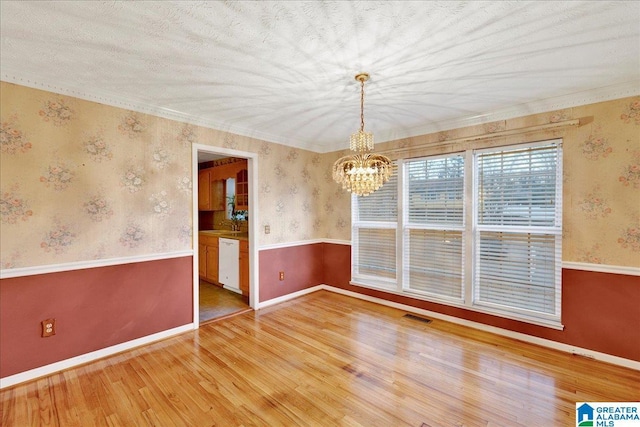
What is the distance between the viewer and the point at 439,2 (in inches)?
57.2

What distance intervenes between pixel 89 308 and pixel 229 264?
2099 mm

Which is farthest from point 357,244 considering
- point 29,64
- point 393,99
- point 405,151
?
point 29,64

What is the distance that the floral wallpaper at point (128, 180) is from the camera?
2.23 meters

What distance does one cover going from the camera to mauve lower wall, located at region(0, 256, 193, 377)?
7.25 ft

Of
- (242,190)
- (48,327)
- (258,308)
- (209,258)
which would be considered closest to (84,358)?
(48,327)

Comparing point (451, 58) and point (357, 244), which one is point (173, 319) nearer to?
point (357, 244)

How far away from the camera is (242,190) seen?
16.8ft

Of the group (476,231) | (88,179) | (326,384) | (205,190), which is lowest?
(326,384)

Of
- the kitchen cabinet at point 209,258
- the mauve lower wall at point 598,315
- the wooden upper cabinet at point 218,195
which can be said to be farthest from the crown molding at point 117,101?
the mauve lower wall at point 598,315

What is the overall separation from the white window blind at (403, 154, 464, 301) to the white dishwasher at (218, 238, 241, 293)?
250 centimetres

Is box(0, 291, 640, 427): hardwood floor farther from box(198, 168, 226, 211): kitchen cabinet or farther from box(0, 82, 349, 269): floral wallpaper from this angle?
box(198, 168, 226, 211): kitchen cabinet

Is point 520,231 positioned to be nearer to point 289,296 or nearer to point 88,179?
point 289,296

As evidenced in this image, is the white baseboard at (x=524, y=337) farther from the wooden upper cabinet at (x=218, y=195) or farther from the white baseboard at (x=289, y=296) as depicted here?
the wooden upper cabinet at (x=218, y=195)

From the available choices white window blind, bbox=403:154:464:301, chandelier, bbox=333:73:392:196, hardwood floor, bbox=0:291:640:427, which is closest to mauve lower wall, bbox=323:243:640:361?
hardwood floor, bbox=0:291:640:427
